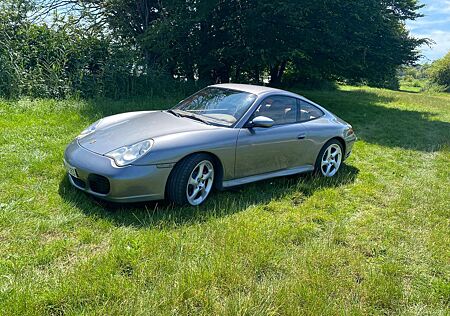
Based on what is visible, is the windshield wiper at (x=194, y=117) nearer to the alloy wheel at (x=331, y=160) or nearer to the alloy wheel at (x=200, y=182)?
the alloy wheel at (x=200, y=182)

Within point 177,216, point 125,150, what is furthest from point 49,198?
point 177,216

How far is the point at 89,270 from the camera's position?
2.37m

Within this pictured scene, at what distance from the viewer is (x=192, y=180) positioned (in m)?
3.57

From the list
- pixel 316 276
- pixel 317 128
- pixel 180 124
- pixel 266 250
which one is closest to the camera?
pixel 316 276

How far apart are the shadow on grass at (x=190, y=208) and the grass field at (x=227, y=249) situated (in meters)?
0.02

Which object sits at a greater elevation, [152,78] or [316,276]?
[152,78]

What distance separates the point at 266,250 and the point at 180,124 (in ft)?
5.79

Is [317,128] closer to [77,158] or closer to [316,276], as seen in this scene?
[316,276]

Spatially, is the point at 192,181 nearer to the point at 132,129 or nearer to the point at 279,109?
the point at 132,129

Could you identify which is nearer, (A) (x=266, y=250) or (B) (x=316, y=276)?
(B) (x=316, y=276)

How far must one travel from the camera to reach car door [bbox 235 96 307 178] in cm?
399

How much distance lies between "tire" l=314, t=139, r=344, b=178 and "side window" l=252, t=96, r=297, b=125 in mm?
725

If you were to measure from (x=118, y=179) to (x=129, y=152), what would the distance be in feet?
1.02

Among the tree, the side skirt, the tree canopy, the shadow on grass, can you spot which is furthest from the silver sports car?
the tree
